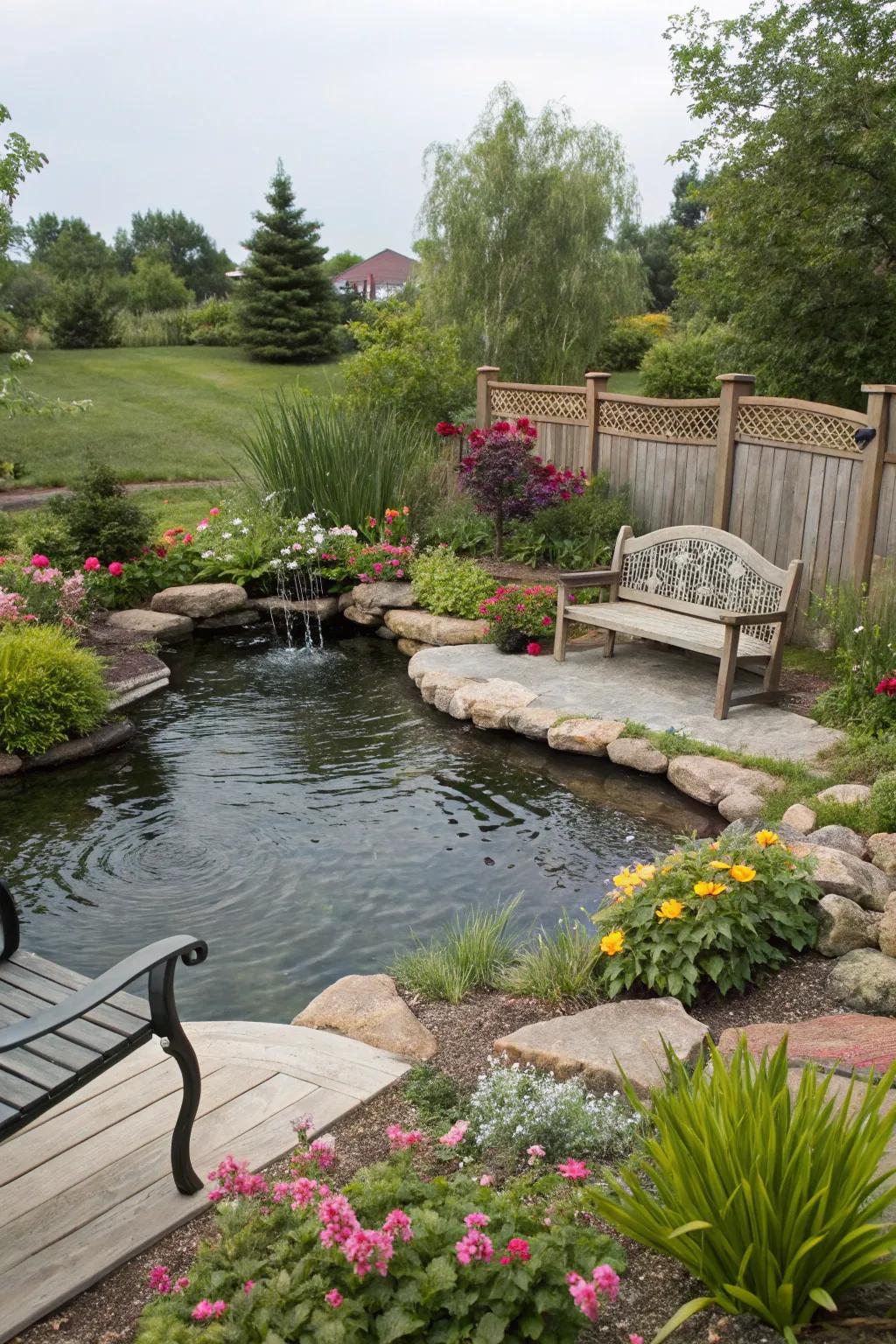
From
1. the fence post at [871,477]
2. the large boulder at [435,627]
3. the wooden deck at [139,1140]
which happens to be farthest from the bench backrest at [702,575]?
the wooden deck at [139,1140]

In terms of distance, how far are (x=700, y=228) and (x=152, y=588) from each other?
334 inches

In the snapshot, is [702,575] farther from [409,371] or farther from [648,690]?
[409,371]

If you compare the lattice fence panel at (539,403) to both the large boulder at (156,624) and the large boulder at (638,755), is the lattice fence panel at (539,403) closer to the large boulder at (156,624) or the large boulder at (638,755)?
the large boulder at (156,624)

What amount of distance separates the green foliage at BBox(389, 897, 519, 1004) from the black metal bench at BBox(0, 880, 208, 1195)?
→ 4.41 ft

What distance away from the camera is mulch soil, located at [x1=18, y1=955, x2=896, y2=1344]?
1.88m

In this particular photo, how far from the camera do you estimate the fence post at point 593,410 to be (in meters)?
9.96

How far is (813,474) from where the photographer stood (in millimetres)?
7613

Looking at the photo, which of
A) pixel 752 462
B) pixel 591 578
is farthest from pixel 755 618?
pixel 752 462

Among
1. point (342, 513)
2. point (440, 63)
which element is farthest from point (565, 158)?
point (342, 513)

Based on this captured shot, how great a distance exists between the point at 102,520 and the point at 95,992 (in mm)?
8030

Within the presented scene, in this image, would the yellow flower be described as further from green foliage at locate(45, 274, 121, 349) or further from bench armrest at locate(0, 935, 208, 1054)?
green foliage at locate(45, 274, 121, 349)

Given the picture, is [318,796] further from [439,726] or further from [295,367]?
[295,367]

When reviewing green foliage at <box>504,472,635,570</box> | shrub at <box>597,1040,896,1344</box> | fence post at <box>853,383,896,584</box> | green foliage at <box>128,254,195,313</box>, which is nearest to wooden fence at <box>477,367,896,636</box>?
fence post at <box>853,383,896,584</box>

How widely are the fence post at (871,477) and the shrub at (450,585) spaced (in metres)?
2.98
